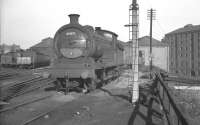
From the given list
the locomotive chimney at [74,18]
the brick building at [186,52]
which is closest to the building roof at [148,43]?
the brick building at [186,52]

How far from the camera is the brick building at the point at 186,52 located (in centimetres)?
5532

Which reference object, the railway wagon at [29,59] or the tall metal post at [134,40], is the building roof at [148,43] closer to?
the railway wagon at [29,59]

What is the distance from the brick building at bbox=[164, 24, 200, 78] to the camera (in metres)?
55.3

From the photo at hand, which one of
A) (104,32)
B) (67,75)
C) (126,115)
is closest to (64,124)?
(126,115)

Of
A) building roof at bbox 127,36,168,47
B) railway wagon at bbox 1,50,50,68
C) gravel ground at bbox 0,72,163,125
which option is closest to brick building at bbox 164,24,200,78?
building roof at bbox 127,36,168,47

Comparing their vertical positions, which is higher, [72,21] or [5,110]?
[72,21]

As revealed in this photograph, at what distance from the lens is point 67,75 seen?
12930 mm

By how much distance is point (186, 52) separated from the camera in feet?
194

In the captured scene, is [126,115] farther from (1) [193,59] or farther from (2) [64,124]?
(1) [193,59]

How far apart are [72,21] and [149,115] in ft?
24.2

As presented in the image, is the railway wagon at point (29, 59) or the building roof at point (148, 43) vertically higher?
the building roof at point (148, 43)

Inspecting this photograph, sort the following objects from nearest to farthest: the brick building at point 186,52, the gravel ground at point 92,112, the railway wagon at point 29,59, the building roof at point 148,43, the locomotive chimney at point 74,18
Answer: the gravel ground at point 92,112
the locomotive chimney at point 74,18
the railway wagon at point 29,59
the brick building at point 186,52
the building roof at point 148,43

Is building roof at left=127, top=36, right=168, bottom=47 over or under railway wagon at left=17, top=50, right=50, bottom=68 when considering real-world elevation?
over

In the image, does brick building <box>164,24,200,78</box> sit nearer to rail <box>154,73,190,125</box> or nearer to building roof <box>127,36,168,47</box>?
building roof <box>127,36,168,47</box>
